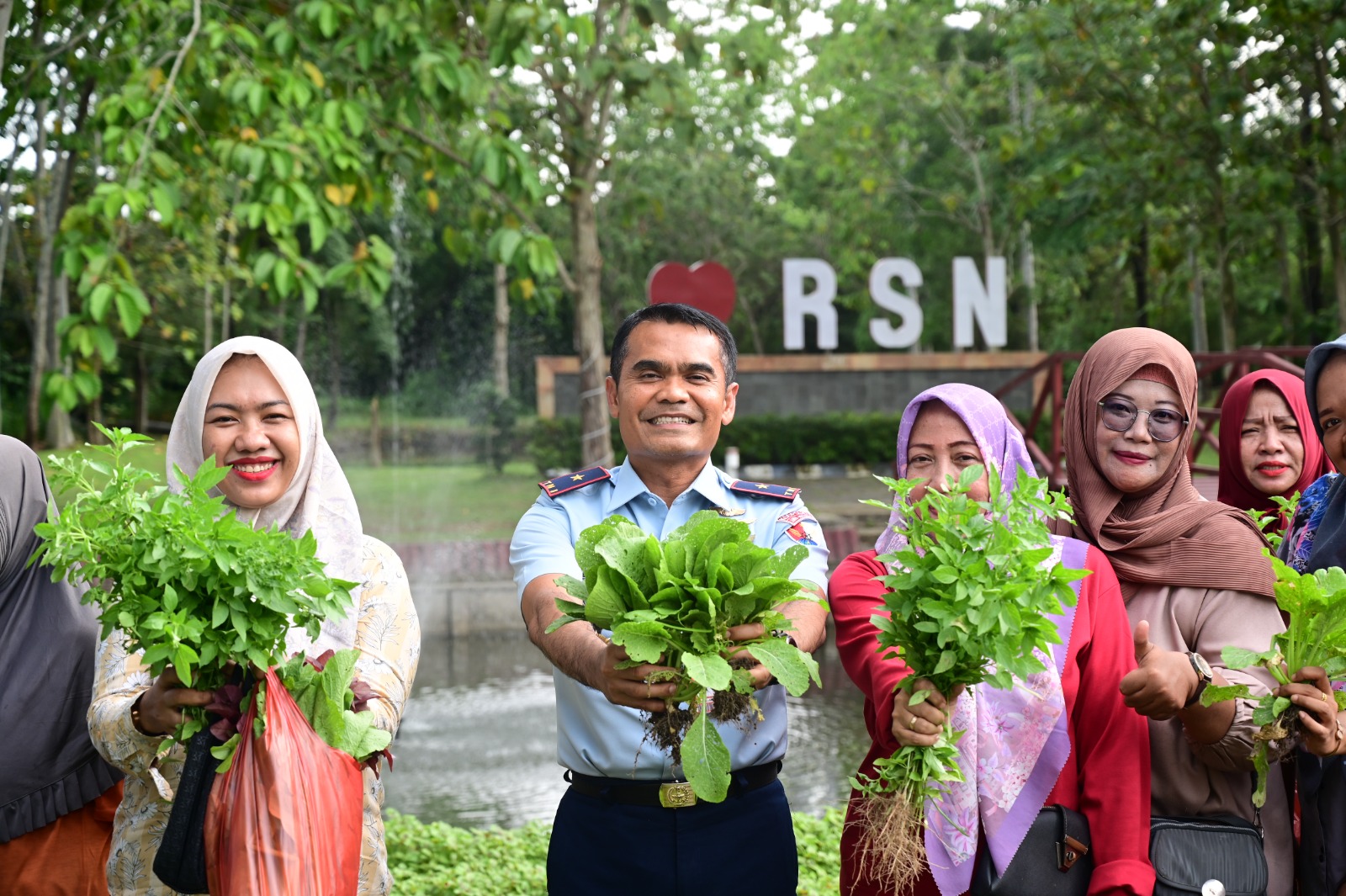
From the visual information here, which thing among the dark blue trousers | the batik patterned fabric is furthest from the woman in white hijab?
the batik patterned fabric

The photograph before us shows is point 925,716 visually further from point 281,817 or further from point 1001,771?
point 281,817

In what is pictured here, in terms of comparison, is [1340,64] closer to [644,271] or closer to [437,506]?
[437,506]

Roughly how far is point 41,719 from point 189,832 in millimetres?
698

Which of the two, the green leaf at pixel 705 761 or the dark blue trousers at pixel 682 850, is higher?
the green leaf at pixel 705 761

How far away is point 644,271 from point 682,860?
30.2 meters

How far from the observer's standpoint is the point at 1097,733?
7.23 feet

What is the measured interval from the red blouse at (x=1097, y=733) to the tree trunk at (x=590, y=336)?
211 inches

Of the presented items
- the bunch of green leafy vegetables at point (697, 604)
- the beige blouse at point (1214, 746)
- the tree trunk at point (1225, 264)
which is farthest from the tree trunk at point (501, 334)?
the bunch of green leafy vegetables at point (697, 604)

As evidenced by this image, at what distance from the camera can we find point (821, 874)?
4.18m

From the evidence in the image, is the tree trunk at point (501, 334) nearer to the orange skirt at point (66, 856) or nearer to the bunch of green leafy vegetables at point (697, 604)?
the orange skirt at point (66, 856)

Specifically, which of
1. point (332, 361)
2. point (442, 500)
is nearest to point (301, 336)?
point (332, 361)

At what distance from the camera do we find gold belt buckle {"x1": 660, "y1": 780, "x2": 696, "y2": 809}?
8.00ft

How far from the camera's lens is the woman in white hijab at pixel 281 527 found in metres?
2.37

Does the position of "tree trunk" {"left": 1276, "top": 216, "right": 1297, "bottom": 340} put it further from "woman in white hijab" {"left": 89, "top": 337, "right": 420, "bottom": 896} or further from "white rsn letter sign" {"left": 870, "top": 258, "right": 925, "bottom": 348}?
"woman in white hijab" {"left": 89, "top": 337, "right": 420, "bottom": 896}
